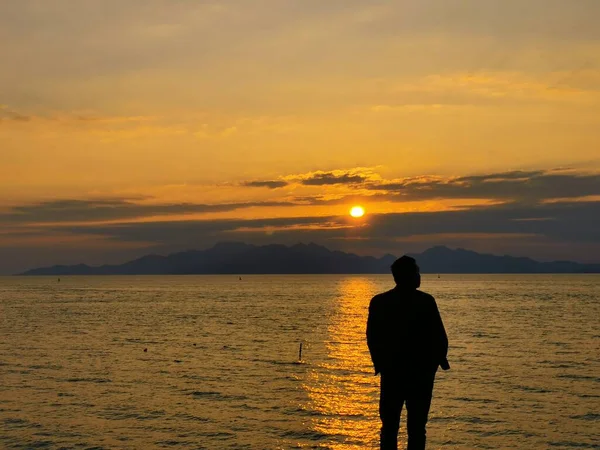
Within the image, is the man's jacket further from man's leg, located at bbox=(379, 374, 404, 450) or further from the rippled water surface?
the rippled water surface

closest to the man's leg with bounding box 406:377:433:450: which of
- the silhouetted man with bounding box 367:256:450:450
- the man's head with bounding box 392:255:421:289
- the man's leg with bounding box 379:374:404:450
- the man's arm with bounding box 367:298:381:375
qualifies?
the silhouetted man with bounding box 367:256:450:450

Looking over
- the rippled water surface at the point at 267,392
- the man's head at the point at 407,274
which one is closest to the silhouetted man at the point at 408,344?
the man's head at the point at 407,274

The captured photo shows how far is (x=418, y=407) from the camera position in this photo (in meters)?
10.4

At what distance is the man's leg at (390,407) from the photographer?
412 inches

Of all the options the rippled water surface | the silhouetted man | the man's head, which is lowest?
the rippled water surface

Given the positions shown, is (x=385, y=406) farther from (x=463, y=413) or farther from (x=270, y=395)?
(x=270, y=395)

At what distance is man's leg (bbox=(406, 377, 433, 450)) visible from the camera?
409 inches

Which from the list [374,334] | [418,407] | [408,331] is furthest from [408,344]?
[418,407]

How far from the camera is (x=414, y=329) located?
10.3 metres

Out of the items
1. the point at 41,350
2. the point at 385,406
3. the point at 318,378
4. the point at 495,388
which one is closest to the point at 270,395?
the point at 318,378

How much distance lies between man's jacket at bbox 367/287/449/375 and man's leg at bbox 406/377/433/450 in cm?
22

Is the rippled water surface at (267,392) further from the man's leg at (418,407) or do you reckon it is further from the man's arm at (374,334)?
the man's arm at (374,334)

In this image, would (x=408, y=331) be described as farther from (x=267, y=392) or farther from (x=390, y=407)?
(x=267, y=392)

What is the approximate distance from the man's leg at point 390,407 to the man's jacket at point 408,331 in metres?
0.21
